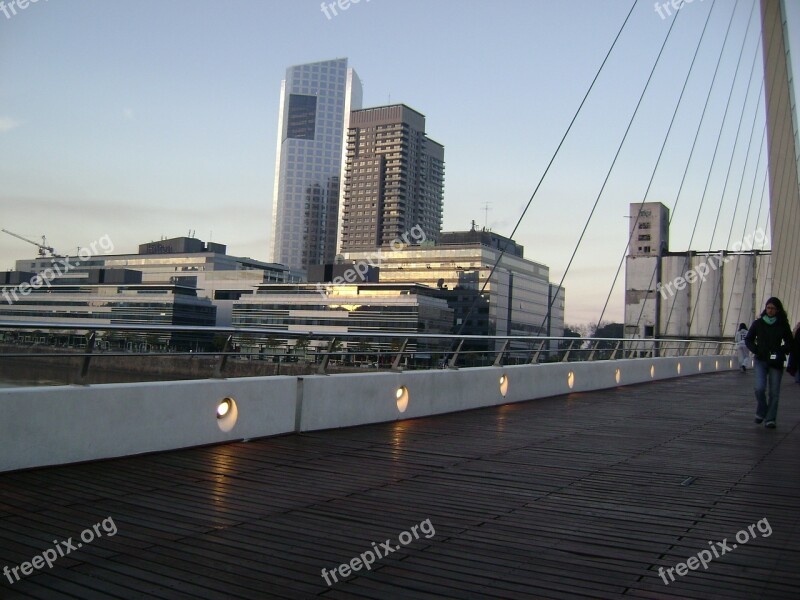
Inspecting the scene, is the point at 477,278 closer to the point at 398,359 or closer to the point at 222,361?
the point at 398,359

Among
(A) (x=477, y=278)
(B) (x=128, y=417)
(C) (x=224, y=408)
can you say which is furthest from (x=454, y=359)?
(A) (x=477, y=278)

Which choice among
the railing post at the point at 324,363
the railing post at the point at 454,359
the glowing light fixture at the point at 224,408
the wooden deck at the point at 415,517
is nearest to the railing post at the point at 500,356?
the railing post at the point at 454,359

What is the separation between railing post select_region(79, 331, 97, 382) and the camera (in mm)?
6466

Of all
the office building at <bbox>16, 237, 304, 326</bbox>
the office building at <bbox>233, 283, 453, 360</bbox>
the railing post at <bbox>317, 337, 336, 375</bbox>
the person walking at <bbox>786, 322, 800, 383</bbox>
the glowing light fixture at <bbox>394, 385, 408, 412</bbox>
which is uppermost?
Answer: the office building at <bbox>16, 237, 304, 326</bbox>

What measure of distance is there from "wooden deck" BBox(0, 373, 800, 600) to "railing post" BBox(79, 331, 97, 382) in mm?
774

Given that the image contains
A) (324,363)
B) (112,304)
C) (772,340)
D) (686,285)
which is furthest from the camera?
(112,304)

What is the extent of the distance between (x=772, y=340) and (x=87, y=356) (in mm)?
8666

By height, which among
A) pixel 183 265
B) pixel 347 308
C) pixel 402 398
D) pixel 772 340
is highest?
pixel 183 265

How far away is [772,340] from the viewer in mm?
→ 10445

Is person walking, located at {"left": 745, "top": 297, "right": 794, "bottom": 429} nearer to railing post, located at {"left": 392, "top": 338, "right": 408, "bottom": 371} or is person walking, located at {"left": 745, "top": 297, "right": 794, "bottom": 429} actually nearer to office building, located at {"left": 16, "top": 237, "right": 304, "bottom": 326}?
railing post, located at {"left": 392, "top": 338, "right": 408, "bottom": 371}

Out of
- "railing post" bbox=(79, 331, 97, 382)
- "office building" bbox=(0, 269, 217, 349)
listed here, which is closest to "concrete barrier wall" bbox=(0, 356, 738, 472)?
"railing post" bbox=(79, 331, 97, 382)

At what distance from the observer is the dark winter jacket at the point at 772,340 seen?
34.1 ft

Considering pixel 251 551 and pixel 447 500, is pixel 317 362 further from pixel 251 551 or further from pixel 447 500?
pixel 251 551

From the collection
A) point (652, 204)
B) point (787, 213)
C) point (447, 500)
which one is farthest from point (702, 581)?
point (652, 204)
